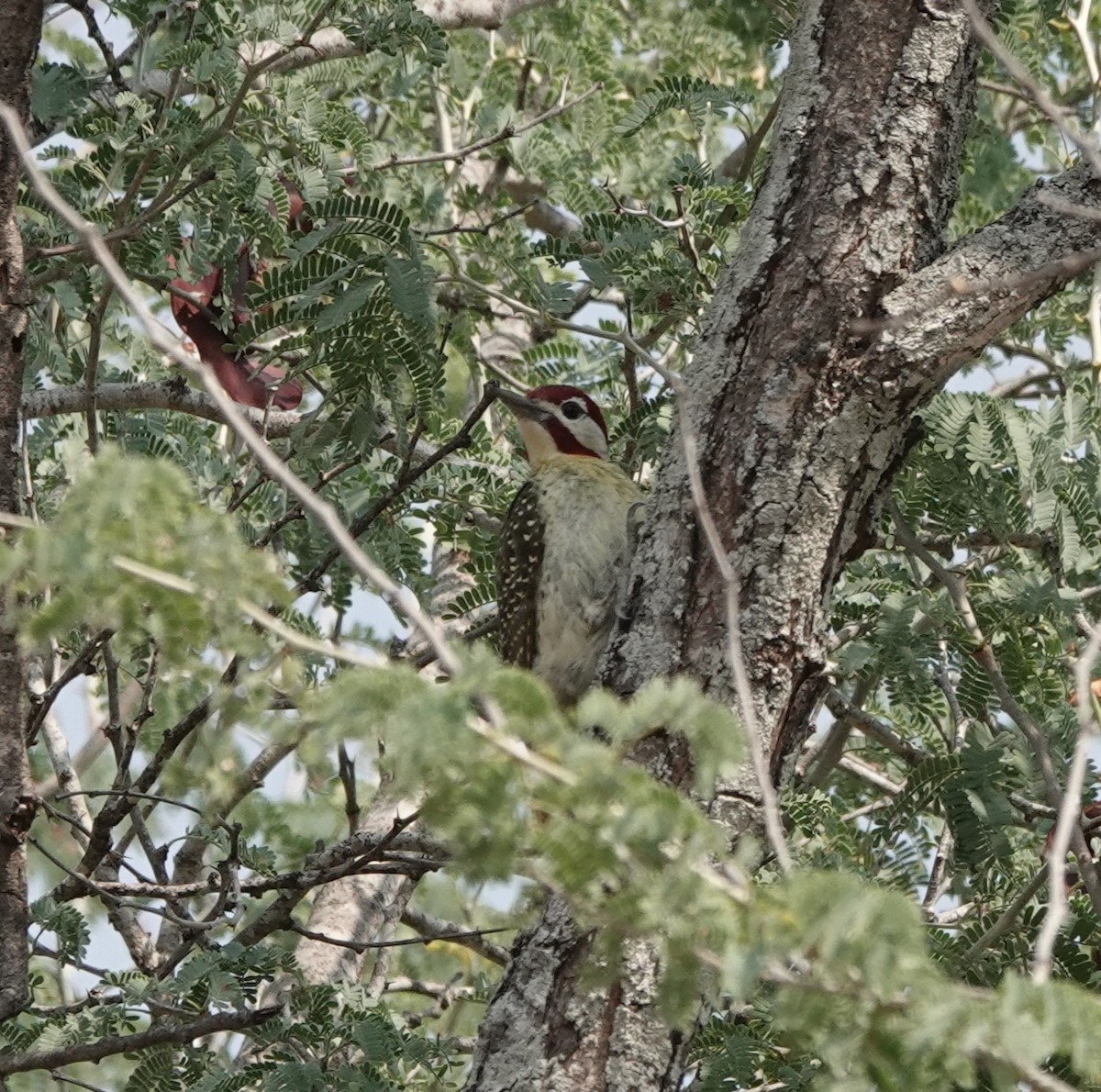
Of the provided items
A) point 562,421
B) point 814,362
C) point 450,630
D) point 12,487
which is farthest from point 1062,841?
point 450,630

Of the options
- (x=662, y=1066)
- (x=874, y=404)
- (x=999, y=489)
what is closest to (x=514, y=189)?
(x=999, y=489)

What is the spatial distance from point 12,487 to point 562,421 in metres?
2.41

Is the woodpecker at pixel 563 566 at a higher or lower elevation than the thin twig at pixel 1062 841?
higher

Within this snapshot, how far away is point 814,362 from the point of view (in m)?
3.04

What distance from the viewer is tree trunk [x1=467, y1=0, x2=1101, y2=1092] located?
2979 millimetres

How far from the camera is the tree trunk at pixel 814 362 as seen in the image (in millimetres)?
2979

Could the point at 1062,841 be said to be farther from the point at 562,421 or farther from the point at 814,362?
the point at 562,421

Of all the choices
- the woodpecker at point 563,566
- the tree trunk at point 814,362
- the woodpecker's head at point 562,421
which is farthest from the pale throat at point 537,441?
the tree trunk at point 814,362

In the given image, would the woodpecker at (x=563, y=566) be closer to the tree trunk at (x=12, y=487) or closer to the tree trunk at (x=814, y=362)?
the tree trunk at (x=814, y=362)

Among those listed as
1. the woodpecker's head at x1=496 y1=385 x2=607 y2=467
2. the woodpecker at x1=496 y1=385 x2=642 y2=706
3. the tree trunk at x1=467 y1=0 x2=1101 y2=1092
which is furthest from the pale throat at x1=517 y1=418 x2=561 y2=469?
the tree trunk at x1=467 y1=0 x2=1101 y2=1092

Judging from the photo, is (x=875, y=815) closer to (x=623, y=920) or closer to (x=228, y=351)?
(x=228, y=351)

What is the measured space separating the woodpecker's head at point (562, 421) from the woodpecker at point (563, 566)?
0.23 meters

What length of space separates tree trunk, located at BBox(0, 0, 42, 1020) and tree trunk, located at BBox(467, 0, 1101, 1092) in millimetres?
962

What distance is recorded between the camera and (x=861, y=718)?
4629mm
